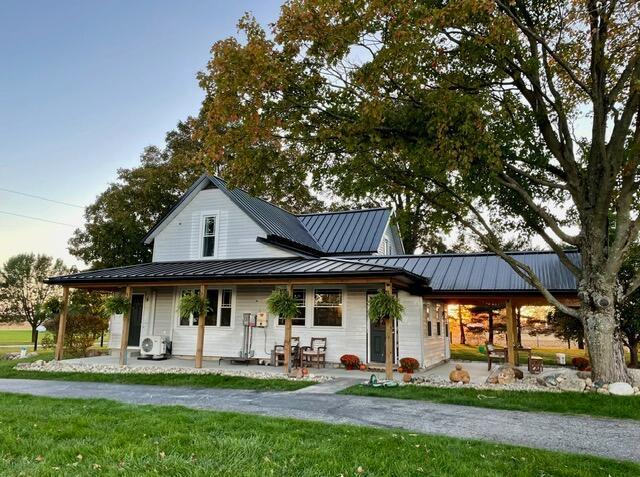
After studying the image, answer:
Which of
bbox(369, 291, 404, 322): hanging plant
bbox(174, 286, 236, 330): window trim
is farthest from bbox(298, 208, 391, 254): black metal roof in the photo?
bbox(369, 291, 404, 322): hanging plant

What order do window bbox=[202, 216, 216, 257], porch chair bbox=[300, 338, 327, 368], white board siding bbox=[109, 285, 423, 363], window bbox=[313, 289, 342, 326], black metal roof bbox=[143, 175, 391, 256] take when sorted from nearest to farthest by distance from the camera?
porch chair bbox=[300, 338, 327, 368], white board siding bbox=[109, 285, 423, 363], window bbox=[313, 289, 342, 326], black metal roof bbox=[143, 175, 391, 256], window bbox=[202, 216, 216, 257]

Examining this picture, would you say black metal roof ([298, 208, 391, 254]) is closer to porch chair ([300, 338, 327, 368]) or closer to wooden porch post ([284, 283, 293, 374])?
porch chair ([300, 338, 327, 368])

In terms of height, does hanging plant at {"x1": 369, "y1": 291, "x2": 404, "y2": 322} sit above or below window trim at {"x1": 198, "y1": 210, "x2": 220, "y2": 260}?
below

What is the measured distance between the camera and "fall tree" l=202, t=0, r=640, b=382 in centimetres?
863

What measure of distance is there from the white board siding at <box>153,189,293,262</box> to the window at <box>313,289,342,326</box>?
1.99 m

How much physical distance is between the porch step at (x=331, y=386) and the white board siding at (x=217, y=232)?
5.69 meters

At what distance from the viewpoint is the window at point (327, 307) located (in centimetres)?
1462

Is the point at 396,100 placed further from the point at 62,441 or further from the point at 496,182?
→ the point at 62,441

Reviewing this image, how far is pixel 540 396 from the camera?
873 cm

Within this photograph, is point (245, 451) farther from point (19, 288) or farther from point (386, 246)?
point (19, 288)

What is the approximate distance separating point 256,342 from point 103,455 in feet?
36.6

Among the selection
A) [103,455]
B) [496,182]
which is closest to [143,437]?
[103,455]

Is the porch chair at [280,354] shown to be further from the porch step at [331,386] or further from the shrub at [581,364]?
the shrub at [581,364]

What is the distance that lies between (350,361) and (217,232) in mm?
7207
